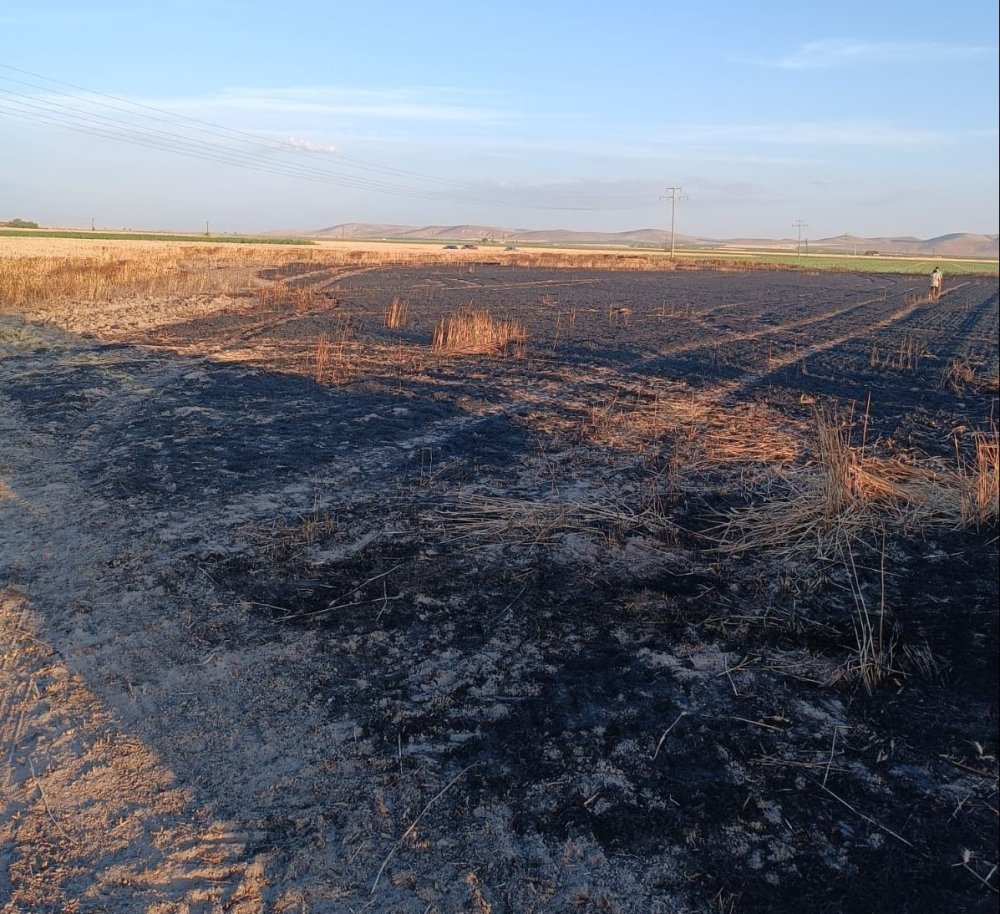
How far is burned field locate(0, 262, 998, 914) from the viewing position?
266 centimetres

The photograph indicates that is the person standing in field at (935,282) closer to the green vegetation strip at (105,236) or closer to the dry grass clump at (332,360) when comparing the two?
the dry grass clump at (332,360)

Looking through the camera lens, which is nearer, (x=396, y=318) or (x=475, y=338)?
(x=475, y=338)

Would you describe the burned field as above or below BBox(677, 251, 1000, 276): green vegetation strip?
below

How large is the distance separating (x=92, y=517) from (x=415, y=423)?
3851 mm

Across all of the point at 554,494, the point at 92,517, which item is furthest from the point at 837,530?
the point at 92,517

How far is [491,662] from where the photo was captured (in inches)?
154

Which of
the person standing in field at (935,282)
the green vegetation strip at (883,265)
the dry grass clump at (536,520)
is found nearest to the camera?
the dry grass clump at (536,520)

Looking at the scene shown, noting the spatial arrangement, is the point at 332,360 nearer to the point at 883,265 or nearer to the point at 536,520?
the point at 536,520

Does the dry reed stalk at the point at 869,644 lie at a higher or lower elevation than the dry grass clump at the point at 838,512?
lower

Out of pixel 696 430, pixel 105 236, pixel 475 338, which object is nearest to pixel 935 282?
pixel 475 338

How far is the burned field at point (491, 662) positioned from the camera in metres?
2.66

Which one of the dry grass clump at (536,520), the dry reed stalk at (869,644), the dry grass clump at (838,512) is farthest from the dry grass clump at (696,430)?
the dry reed stalk at (869,644)

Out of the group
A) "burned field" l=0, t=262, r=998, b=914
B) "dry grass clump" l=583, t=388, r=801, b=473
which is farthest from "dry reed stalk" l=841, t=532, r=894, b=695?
"dry grass clump" l=583, t=388, r=801, b=473

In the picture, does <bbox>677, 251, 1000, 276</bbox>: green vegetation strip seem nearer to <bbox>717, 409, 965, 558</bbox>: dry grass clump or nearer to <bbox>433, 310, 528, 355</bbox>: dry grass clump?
<bbox>433, 310, 528, 355</bbox>: dry grass clump
